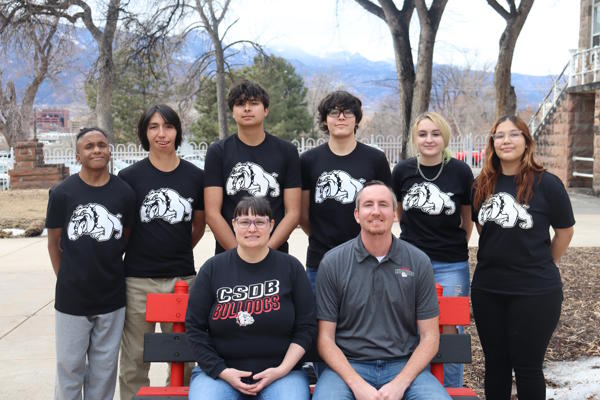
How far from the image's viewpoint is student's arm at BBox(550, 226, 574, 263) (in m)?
3.51

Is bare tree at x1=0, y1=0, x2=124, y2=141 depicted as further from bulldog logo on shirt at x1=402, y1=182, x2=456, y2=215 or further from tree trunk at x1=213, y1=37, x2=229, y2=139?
bulldog logo on shirt at x1=402, y1=182, x2=456, y2=215

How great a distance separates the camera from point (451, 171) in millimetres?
3908

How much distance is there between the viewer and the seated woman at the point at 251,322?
305 cm

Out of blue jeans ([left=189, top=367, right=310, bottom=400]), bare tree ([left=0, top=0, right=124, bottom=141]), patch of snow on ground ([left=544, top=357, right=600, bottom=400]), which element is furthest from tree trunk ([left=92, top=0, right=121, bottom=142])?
blue jeans ([left=189, top=367, right=310, bottom=400])

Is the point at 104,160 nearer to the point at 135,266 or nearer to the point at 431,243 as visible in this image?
the point at 135,266

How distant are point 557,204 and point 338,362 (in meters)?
1.45

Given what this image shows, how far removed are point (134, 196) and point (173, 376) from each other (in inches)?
39.5

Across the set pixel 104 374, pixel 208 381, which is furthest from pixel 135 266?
pixel 208 381

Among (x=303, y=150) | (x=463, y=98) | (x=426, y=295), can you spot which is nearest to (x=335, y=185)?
(x=426, y=295)

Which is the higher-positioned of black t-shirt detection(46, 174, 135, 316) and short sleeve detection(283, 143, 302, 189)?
short sleeve detection(283, 143, 302, 189)

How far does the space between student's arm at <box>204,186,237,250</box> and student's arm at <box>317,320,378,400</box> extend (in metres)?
0.78

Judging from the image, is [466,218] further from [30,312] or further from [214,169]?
[30,312]

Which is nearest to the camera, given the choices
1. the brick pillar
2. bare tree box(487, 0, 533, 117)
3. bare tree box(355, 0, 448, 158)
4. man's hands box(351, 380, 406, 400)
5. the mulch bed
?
man's hands box(351, 380, 406, 400)

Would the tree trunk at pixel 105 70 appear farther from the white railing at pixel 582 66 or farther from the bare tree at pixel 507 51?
the white railing at pixel 582 66
